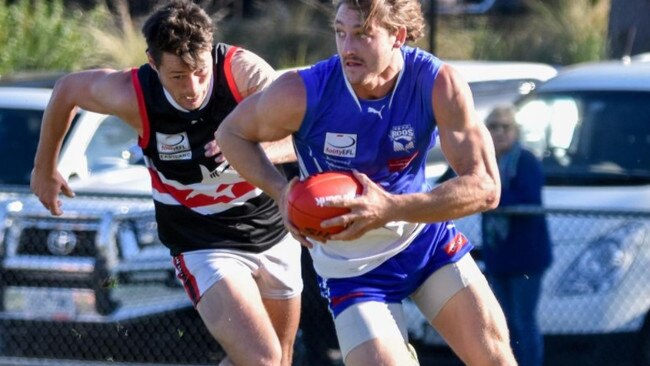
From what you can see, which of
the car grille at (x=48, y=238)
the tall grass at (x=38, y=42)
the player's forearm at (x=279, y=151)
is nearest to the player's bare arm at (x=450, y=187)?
the player's forearm at (x=279, y=151)

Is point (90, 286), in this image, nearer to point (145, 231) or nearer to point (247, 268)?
point (145, 231)

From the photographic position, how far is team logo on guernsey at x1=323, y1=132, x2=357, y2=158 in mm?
5109

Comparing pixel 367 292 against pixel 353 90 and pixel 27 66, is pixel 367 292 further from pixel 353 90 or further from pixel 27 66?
pixel 27 66

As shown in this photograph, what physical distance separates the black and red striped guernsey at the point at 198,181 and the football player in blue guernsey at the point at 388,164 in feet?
2.26

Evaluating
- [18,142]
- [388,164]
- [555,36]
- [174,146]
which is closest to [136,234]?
[18,142]

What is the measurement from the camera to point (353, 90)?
201 inches

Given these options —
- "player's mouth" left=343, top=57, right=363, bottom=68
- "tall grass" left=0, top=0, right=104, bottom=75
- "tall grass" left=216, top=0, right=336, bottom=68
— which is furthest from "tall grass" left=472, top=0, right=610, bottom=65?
"player's mouth" left=343, top=57, right=363, bottom=68

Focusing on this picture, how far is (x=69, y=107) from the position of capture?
620 cm

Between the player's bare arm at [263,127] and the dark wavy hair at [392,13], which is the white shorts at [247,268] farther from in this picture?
the dark wavy hair at [392,13]

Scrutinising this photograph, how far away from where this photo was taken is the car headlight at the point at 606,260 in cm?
734

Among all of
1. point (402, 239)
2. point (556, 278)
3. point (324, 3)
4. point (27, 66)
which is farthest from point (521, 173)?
point (324, 3)

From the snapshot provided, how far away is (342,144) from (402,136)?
→ 0.76 ft

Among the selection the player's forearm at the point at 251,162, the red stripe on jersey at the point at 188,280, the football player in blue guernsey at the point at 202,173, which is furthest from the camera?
the red stripe on jersey at the point at 188,280

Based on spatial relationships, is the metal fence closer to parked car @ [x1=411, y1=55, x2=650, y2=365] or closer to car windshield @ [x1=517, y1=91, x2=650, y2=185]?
parked car @ [x1=411, y1=55, x2=650, y2=365]
